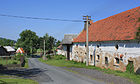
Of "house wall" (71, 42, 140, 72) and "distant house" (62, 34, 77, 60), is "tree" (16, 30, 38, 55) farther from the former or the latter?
"house wall" (71, 42, 140, 72)

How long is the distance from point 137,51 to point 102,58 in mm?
6662

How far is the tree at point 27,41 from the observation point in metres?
63.0

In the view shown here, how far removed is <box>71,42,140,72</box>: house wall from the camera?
15387 millimetres

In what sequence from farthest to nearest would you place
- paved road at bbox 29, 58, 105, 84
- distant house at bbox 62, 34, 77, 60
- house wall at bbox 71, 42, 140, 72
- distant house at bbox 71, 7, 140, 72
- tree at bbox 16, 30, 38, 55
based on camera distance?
tree at bbox 16, 30, 38, 55 < distant house at bbox 62, 34, 77, 60 < distant house at bbox 71, 7, 140, 72 < house wall at bbox 71, 42, 140, 72 < paved road at bbox 29, 58, 105, 84

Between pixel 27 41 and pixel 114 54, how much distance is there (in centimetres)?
5136

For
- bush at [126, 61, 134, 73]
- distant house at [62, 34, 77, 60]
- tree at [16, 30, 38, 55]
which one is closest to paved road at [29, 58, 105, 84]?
bush at [126, 61, 134, 73]

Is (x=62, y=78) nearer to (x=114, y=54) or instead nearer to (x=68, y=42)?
(x=114, y=54)

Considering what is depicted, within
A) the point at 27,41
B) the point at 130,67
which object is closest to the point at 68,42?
the point at 130,67

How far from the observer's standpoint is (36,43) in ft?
225

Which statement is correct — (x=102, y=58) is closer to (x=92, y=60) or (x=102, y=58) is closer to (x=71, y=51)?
(x=92, y=60)

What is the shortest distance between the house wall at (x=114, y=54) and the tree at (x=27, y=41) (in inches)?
1730

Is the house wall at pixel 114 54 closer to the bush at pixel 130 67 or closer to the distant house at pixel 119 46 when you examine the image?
the distant house at pixel 119 46

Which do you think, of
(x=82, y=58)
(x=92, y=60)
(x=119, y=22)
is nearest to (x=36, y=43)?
(x=82, y=58)

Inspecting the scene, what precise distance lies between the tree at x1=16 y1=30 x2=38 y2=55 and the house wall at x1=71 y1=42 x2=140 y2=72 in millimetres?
43936
